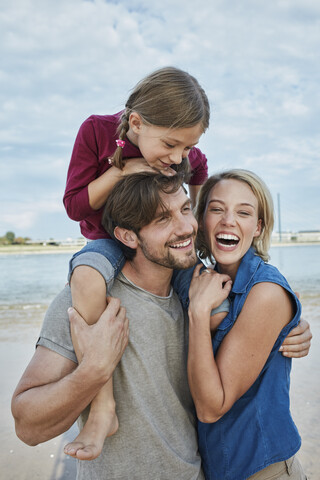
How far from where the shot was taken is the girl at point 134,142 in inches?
100

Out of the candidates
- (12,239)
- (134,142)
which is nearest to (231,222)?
(134,142)

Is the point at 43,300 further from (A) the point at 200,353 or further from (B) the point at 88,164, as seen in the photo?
(A) the point at 200,353

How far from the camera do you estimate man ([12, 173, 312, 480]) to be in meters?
1.82

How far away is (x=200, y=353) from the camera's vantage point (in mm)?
1911

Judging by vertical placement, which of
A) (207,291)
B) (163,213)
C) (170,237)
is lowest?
(207,291)

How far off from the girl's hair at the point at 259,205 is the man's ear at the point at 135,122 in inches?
22.7

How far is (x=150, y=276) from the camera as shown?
2330 mm

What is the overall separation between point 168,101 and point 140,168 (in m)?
0.46

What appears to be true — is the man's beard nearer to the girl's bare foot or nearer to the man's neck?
the man's neck

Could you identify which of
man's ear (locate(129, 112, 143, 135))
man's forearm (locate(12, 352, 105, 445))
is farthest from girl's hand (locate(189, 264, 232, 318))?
man's ear (locate(129, 112, 143, 135))

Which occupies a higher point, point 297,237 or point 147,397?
point 147,397

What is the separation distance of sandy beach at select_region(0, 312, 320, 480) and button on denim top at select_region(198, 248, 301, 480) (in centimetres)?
205

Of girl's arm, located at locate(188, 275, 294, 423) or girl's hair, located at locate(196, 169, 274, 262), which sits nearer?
girl's arm, located at locate(188, 275, 294, 423)

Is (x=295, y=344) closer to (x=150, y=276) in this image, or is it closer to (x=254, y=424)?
(x=254, y=424)
